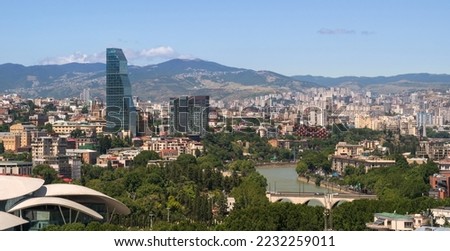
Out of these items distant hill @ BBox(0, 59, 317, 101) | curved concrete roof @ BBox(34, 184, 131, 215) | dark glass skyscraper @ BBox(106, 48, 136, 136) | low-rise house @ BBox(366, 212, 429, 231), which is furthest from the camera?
distant hill @ BBox(0, 59, 317, 101)

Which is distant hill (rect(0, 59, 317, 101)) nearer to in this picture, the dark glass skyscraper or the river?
the dark glass skyscraper

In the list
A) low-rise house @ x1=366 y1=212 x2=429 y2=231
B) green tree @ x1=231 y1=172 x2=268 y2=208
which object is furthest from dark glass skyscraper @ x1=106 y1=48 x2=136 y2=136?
low-rise house @ x1=366 y1=212 x2=429 y2=231

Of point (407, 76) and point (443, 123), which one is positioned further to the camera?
point (407, 76)

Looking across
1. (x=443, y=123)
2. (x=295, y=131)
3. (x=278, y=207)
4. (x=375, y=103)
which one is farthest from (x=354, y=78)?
(x=278, y=207)

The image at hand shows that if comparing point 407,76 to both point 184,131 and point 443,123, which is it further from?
point 184,131

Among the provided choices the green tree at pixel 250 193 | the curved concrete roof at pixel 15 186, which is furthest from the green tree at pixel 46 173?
the curved concrete roof at pixel 15 186

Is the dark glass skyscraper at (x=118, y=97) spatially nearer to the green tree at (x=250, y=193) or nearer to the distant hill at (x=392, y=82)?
the green tree at (x=250, y=193)

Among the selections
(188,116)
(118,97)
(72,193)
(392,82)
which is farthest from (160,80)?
(72,193)
